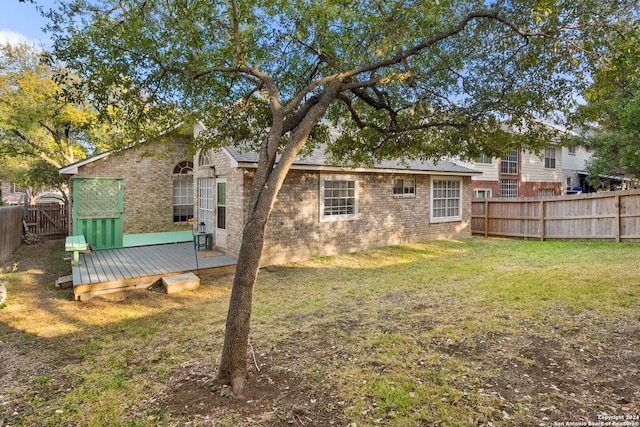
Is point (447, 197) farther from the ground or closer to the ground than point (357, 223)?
farther from the ground

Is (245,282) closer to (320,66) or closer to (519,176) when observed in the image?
(320,66)

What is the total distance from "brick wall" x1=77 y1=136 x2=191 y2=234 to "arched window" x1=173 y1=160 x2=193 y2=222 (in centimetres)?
19

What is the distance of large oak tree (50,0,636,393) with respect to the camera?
4.27m

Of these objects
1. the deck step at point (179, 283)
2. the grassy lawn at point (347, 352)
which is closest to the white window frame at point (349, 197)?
the grassy lawn at point (347, 352)

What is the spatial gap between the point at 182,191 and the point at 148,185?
131cm

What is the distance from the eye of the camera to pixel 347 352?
4406 mm

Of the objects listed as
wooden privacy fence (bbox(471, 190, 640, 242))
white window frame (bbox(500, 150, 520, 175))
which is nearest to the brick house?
wooden privacy fence (bbox(471, 190, 640, 242))

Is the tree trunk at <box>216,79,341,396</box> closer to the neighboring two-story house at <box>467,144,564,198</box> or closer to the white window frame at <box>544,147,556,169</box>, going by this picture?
the neighboring two-story house at <box>467,144,564,198</box>

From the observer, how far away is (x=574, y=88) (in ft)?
18.1

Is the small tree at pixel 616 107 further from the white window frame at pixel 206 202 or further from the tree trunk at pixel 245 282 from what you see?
the white window frame at pixel 206 202

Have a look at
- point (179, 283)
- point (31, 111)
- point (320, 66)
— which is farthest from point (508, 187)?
point (31, 111)

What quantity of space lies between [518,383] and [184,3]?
587 cm

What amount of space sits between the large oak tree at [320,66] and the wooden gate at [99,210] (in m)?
6.74

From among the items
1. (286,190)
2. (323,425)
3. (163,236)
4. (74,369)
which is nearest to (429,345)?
(323,425)
